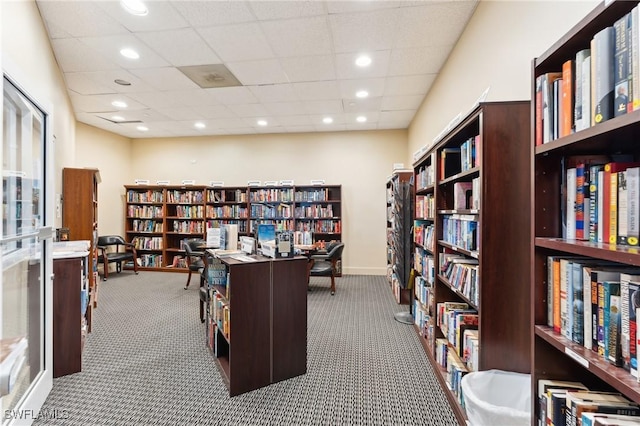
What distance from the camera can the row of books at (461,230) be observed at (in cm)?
192

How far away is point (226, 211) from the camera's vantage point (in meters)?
6.78

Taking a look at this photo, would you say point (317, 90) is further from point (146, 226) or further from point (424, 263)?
point (146, 226)

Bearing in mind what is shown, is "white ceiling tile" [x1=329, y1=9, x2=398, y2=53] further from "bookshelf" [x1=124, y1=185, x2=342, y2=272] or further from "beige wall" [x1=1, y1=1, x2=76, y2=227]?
"bookshelf" [x1=124, y1=185, x2=342, y2=272]

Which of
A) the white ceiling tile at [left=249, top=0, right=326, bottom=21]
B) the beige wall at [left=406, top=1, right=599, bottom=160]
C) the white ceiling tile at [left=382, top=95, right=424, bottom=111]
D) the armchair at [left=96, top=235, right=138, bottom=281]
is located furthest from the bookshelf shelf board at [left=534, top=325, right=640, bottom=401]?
the armchair at [left=96, top=235, right=138, bottom=281]

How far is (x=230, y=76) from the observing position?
392cm

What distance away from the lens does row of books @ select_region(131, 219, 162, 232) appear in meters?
6.96

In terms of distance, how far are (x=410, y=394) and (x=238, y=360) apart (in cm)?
131

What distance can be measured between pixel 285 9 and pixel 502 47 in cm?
176

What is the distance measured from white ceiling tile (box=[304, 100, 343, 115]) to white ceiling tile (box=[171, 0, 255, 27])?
7.19 feet

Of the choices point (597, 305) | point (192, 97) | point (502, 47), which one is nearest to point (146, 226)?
point (192, 97)

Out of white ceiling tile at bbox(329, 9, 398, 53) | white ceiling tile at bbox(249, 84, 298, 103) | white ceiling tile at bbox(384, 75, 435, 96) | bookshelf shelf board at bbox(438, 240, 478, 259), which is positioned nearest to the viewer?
bookshelf shelf board at bbox(438, 240, 478, 259)

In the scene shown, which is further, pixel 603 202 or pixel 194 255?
pixel 194 255

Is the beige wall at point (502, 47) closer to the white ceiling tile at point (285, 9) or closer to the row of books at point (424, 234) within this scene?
the row of books at point (424, 234)

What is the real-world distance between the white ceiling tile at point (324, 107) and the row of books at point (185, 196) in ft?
10.6
